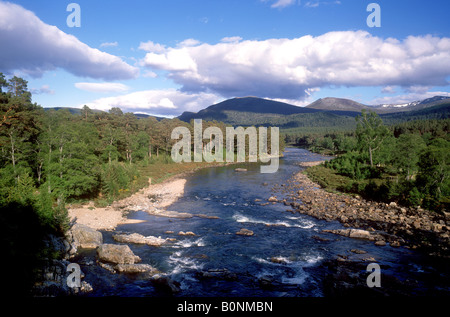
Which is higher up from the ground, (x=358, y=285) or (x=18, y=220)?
(x=18, y=220)

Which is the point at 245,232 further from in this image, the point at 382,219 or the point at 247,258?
the point at 382,219

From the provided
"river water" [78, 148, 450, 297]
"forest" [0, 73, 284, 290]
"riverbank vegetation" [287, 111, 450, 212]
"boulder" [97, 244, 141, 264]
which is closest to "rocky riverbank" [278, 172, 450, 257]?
"river water" [78, 148, 450, 297]

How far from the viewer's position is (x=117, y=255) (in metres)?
19.2

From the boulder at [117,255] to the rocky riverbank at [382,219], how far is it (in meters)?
18.2

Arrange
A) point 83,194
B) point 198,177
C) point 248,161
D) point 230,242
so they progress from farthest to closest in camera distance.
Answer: point 248,161 → point 198,177 → point 83,194 → point 230,242

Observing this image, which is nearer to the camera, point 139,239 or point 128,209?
point 139,239

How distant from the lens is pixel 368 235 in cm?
2378

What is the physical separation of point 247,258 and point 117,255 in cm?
958

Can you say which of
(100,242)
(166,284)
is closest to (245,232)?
(166,284)

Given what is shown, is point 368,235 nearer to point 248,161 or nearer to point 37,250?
point 37,250

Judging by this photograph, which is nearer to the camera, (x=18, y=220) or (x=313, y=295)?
(x=313, y=295)

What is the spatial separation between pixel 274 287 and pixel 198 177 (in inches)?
1794

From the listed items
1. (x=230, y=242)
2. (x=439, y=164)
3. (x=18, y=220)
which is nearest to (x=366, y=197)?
(x=439, y=164)

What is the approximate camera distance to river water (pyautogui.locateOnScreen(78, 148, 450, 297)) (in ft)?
52.5
